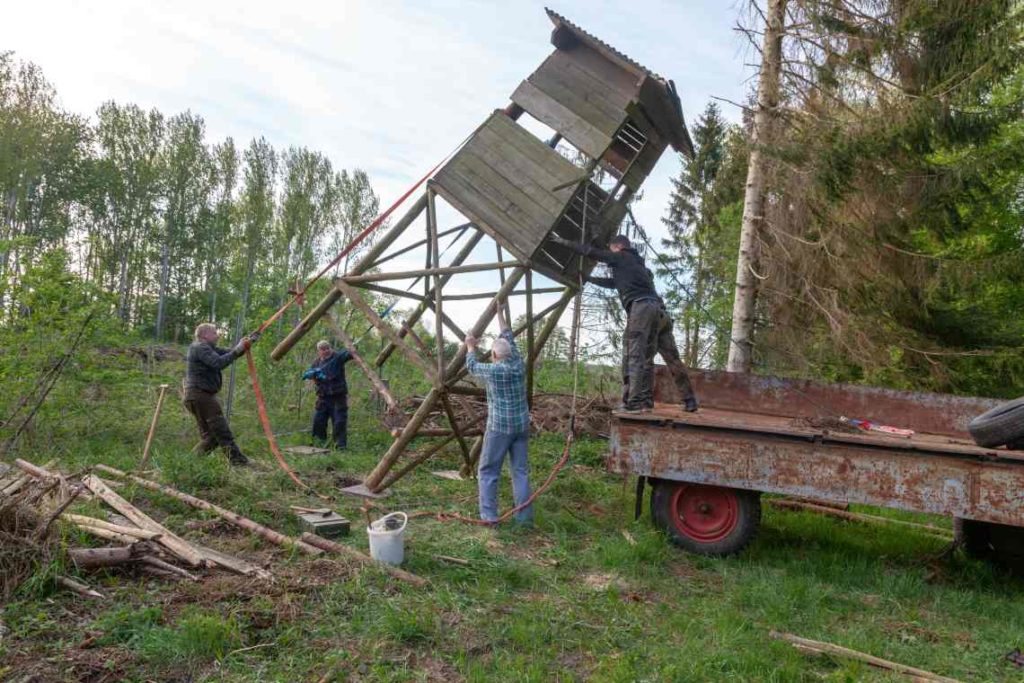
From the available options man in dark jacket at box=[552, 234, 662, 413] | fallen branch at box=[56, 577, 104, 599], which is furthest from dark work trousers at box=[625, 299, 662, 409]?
fallen branch at box=[56, 577, 104, 599]

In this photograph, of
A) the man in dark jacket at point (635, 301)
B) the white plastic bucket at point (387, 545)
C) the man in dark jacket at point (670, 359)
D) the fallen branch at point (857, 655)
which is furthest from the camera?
the man in dark jacket at point (670, 359)

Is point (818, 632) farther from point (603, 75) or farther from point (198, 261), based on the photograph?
point (198, 261)

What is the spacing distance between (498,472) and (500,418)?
55cm

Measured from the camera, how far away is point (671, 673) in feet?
13.1

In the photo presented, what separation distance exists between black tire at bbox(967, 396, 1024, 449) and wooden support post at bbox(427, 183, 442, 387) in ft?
16.6

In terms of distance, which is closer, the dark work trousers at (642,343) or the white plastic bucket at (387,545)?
the white plastic bucket at (387,545)

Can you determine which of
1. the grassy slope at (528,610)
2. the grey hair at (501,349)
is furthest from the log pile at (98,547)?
the grey hair at (501,349)

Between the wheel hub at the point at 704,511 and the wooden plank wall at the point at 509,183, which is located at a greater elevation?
A: the wooden plank wall at the point at 509,183

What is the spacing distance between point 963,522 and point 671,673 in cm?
435

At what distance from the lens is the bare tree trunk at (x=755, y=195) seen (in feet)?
35.2

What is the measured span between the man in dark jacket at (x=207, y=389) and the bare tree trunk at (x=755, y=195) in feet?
24.0

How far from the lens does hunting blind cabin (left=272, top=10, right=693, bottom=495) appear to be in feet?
25.5

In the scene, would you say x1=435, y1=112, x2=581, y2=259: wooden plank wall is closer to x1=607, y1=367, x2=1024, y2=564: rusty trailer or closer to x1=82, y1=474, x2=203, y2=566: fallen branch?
x1=607, y1=367, x2=1024, y2=564: rusty trailer

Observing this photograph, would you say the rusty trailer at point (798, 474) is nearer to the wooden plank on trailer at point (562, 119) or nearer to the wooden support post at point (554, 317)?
the wooden support post at point (554, 317)
